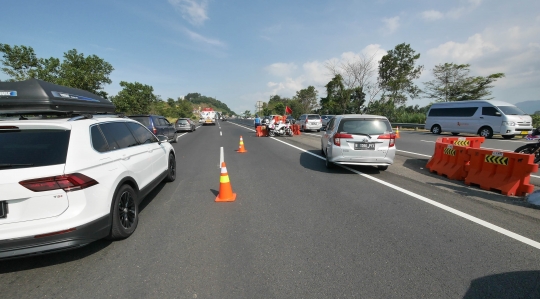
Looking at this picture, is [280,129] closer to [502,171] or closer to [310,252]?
[502,171]

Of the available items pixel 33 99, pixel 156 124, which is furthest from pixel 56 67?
pixel 33 99

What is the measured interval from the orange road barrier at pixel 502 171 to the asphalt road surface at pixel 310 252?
29 centimetres

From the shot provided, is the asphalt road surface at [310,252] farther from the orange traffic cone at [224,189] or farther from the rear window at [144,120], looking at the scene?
the rear window at [144,120]

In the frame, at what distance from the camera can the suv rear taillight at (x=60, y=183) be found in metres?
2.57

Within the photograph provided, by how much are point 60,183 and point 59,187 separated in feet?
0.13

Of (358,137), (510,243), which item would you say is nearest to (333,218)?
(510,243)

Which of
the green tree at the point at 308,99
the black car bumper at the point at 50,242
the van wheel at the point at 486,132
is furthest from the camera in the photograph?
the green tree at the point at 308,99

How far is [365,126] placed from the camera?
23.2 feet

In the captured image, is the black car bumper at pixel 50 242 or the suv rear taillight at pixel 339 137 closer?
the black car bumper at pixel 50 242

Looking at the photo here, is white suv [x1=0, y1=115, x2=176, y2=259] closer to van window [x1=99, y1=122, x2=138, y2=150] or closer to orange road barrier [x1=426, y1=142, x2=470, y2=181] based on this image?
van window [x1=99, y1=122, x2=138, y2=150]

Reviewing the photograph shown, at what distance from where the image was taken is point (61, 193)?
2.66 meters

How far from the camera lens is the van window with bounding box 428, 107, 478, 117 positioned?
1673 centimetres

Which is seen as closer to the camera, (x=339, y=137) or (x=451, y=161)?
(x=451, y=161)

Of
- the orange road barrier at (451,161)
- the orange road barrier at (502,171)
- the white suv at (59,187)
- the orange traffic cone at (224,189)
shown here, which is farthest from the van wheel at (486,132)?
the white suv at (59,187)
